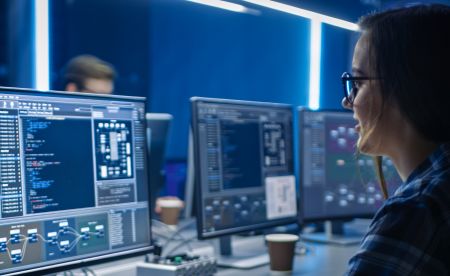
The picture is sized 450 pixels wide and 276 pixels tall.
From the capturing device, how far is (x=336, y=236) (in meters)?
1.83

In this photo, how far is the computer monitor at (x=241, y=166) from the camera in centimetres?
138

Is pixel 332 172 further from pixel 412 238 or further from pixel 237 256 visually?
pixel 412 238

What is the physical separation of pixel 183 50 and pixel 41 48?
5.29ft

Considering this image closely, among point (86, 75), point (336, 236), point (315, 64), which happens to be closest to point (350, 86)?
point (336, 236)

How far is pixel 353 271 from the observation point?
0.66 metres

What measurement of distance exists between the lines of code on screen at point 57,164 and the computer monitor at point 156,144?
0.78 m

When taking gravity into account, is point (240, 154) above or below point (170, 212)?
above

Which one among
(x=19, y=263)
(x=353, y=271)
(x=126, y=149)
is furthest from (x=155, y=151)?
(x=353, y=271)

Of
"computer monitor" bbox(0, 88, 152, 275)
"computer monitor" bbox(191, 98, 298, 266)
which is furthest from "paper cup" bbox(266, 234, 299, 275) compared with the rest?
"computer monitor" bbox(0, 88, 152, 275)

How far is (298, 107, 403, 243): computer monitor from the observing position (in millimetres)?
1743

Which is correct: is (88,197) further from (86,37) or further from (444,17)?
(86,37)

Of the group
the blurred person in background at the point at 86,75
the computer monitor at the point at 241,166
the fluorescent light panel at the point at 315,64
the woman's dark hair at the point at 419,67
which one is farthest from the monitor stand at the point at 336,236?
the fluorescent light panel at the point at 315,64

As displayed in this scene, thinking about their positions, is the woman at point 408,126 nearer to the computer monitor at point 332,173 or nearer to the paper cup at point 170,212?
the computer monitor at point 332,173

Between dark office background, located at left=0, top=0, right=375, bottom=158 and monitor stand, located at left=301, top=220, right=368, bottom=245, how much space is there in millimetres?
1885
